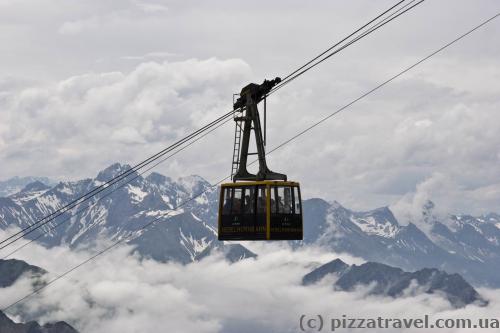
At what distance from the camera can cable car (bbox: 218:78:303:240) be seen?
149 feet

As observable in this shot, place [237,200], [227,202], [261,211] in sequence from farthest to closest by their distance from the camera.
A: 1. [227,202]
2. [237,200]
3. [261,211]

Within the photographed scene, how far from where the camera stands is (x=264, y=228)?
4516 cm

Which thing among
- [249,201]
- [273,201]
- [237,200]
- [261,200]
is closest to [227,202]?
[237,200]

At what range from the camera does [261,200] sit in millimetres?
45844

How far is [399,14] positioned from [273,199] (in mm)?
14237

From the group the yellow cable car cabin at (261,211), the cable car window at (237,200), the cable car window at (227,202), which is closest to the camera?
the yellow cable car cabin at (261,211)

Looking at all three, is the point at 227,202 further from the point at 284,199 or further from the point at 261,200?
the point at 284,199

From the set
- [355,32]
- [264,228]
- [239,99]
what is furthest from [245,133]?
[355,32]

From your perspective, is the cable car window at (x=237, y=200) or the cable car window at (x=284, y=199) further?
Result: the cable car window at (x=237, y=200)

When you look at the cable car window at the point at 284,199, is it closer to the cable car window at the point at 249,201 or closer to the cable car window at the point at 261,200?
the cable car window at the point at 261,200

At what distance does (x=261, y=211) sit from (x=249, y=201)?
105cm

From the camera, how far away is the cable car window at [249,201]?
46.0 meters

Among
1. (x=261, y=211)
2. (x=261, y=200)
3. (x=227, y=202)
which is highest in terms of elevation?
(x=227, y=202)

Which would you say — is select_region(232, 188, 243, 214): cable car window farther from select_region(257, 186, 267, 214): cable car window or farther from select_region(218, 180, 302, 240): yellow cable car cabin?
select_region(257, 186, 267, 214): cable car window
